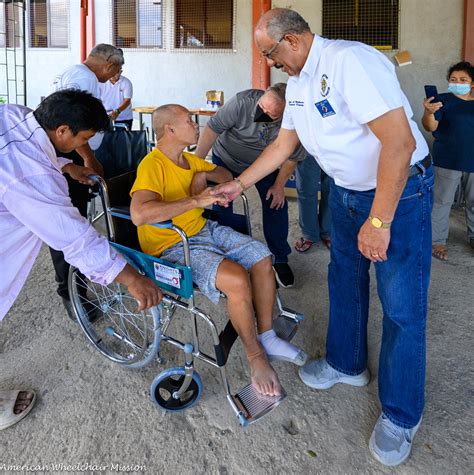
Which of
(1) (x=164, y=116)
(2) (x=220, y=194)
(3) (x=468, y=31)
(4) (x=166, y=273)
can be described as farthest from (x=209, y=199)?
(3) (x=468, y=31)

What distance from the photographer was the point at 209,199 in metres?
1.78

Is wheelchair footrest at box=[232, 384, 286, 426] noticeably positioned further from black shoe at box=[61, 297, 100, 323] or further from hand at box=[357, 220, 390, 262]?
black shoe at box=[61, 297, 100, 323]

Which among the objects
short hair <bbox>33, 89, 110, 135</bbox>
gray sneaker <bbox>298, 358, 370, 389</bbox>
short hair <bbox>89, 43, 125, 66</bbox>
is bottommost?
gray sneaker <bbox>298, 358, 370, 389</bbox>

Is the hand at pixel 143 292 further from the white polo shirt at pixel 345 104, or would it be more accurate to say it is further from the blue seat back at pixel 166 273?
the white polo shirt at pixel 345 104

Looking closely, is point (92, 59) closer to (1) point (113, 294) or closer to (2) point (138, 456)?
(1) point (113, 294)

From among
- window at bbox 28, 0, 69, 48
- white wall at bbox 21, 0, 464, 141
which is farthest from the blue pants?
window at bbox 28, 0, 69, 48

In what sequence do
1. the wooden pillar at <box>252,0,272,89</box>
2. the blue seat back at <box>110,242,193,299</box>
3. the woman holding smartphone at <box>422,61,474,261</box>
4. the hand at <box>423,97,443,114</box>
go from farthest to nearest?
the wooden pillar at <box>252,0,272,89</box>, the woman holding smartphone at <box>422,61,474,261</box>, the hand at <box>423,97,443,114</box>, the blue seat back at <box>110,242,193,299</box>

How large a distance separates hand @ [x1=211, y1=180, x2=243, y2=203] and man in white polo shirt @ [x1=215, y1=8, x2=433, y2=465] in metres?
0.29

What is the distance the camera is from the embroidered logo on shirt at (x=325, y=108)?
1345 mm

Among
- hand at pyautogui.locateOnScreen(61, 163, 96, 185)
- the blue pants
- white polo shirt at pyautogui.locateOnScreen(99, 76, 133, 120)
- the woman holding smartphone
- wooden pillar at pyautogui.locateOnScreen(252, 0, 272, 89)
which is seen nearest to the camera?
hand at pyautogui.locateOnScreen(61, 163, 96, 185)

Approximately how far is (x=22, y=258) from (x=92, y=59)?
1498mm

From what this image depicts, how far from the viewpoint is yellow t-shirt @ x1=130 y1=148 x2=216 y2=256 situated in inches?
72.9

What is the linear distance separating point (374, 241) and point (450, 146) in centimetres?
235

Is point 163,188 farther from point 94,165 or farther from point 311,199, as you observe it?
point 311,199
